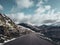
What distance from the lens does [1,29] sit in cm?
18350

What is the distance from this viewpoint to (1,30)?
182m

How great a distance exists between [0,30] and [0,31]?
2504 mm

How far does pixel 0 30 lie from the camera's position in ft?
593

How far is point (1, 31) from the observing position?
179125 mm

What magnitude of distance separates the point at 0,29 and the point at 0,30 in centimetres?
177

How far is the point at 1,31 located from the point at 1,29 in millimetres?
4905

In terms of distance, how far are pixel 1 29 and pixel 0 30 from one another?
9.86 feet

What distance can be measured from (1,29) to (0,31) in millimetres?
5404

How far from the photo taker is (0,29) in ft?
598

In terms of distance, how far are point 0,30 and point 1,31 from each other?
2.41m

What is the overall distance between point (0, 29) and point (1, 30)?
1.75 metres
